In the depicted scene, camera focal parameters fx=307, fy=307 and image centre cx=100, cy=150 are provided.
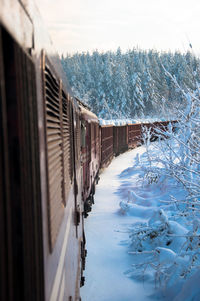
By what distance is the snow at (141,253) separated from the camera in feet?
15.3

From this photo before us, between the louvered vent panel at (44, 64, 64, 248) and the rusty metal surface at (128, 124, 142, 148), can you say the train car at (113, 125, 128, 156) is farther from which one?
the louvered vent panel at (44, 64, 64, 248)

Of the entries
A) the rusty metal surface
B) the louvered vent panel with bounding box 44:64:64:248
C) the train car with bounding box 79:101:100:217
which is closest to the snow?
the train car with bounding box 79:101:100:217

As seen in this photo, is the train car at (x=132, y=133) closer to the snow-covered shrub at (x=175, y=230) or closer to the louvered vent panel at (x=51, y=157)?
the snow-covered shrub at (x=175, y=230)

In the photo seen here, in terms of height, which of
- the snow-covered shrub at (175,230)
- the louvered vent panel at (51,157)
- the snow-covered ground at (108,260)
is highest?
the louvered vent panel at (51,157)

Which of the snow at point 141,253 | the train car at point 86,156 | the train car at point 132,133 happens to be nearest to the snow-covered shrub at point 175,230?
the snow at point 141,253

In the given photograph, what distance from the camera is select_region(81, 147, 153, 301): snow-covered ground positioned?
479 cm

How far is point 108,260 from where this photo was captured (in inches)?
233

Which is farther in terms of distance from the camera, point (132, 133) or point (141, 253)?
point (132, 133)

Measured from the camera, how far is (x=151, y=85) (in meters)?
77.4

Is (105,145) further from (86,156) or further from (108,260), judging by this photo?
(108,260)

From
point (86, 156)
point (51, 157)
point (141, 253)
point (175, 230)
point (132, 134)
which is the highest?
point (51, 157)

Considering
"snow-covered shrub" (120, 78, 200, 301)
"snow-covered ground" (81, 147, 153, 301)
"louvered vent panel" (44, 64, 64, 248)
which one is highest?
"louvered vent panel" (44, 64, 64, 248)

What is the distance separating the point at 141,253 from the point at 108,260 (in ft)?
2.59

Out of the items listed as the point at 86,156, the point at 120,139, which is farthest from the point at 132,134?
the point at 86,156
